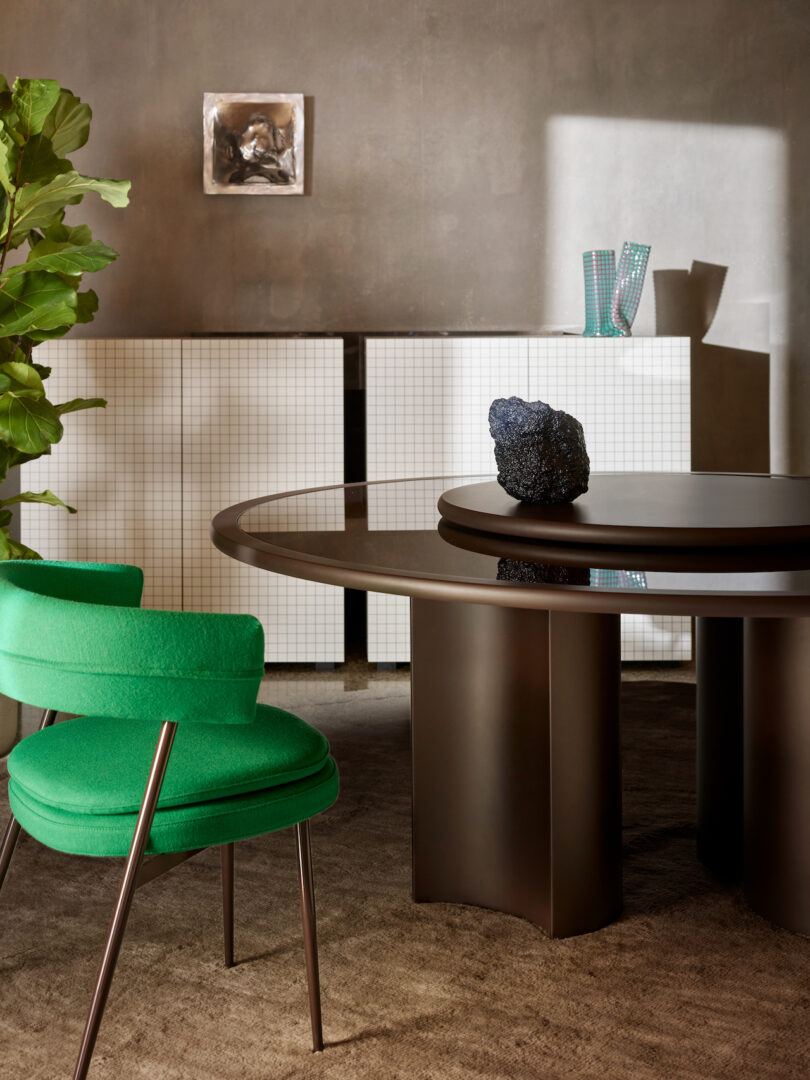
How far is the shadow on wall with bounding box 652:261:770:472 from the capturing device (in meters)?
4.53

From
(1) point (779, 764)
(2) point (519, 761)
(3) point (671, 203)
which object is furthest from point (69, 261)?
(3) point (671, 203)

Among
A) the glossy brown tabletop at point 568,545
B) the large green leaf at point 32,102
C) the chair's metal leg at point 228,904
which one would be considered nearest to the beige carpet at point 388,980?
the chair's metal leg at point 228,904

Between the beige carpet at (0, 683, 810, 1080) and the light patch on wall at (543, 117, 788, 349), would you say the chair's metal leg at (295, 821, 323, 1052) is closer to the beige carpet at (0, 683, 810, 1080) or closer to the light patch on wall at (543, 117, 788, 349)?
the beige carpet at (0, 683, 810, 1080)

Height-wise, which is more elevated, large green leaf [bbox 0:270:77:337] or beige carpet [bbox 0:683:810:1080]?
large green leaf [bbox 0:270:77:337]

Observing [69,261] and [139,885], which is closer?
[139,885]

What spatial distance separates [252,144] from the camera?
14.4ft

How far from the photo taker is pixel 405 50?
438 cm

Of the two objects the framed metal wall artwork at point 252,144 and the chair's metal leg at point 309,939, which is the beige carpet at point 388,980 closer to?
the chair's metal leg at point 309,939

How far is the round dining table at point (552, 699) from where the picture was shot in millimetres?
1753

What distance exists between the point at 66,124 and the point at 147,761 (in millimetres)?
2239

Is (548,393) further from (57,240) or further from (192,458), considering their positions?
(57,240)

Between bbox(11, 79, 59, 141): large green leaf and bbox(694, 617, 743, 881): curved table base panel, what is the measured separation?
221cm

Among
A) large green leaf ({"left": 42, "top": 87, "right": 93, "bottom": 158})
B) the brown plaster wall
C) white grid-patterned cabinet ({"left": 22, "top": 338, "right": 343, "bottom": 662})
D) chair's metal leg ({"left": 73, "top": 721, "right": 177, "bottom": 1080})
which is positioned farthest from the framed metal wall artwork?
chair's metal leg ({"left": 73, "top": 721, "right": 177, "bottom": 1080})

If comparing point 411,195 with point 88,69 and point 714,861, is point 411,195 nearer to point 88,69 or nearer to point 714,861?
point 88,69
